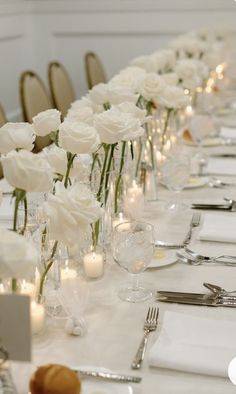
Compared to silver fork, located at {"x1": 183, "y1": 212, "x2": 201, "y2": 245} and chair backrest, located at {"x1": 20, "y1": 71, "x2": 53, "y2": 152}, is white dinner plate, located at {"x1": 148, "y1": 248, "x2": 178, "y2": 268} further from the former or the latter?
chair backrest, located at {"x1": 20, "y1": 71, "x2": 53, "y2": 152}

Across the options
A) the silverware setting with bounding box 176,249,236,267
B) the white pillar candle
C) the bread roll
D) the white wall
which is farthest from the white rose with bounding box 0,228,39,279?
the white wall

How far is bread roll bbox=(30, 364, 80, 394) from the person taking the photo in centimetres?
89

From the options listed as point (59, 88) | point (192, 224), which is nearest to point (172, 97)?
point (192, 224)

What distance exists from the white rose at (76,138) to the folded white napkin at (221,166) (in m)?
1.04

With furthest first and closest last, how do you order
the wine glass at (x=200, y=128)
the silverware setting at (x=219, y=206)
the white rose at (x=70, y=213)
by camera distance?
1. the wine glass at (x=200, y=128)
2. the silverware setting at (x=219, y=206)
3. the white rose at (x=70, y=213)

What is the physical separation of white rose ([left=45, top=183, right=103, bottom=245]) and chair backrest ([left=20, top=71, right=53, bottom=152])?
84.1 inches

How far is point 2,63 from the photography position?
15.3 ft

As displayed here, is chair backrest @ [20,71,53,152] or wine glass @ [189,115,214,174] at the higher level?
chair backrest @ [20,71,53,152]

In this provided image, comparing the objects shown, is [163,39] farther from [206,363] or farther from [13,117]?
[206,363]

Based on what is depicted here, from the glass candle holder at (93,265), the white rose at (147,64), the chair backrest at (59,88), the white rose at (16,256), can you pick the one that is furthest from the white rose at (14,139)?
the chair backrest at (59,88)

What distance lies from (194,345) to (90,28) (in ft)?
14.4

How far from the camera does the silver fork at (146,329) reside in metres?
1.08

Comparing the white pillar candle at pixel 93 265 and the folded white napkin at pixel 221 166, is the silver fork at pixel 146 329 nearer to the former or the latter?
the white pillar candle at pixel 93 265

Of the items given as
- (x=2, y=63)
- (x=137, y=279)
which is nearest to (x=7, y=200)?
(x=137, y=279)
